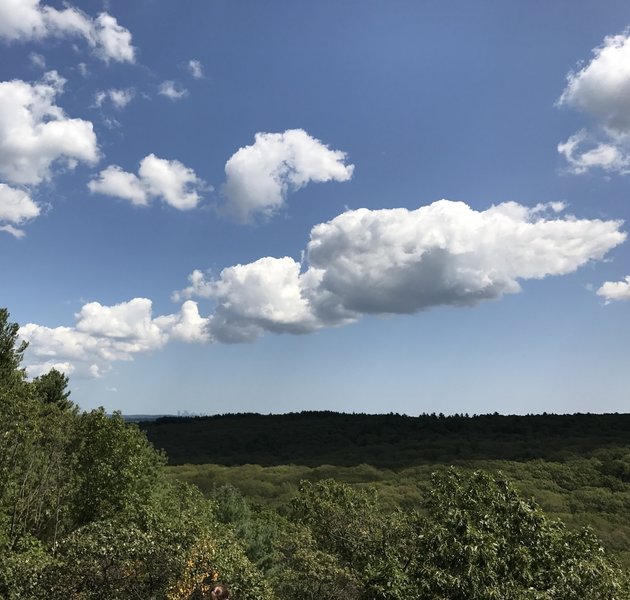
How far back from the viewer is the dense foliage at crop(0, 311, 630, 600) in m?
19.2

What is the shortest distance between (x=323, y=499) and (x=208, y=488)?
270ft

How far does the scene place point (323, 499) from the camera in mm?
37125

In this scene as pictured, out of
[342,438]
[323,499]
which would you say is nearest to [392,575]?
[323,499]

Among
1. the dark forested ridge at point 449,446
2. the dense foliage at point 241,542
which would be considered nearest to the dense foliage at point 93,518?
the dense foliage at point 241,542

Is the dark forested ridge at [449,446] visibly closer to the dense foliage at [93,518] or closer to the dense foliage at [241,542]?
the dense foliage at [93,518]

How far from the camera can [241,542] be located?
106 feet

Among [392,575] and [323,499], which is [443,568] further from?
[323,499]

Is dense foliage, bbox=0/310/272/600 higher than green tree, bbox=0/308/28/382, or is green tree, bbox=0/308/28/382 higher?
green tree, bbox=0/308/28/382

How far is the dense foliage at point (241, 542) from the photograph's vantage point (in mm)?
19203

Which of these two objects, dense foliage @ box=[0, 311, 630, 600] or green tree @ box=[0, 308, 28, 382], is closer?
dense foliage @ box=[0, 311, 630, 600]

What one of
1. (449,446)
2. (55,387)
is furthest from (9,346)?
(449,446)

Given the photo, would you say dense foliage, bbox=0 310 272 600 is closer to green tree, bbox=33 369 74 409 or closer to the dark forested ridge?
green tree, bbox=33 369 74 409

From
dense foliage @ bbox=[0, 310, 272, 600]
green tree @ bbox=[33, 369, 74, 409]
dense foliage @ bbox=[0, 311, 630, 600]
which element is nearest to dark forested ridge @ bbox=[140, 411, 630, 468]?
green tree @ bbox=[33, 369, 74, 409]

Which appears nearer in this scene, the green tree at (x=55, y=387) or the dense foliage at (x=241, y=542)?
the dense foliage at (x=241, y=542)
